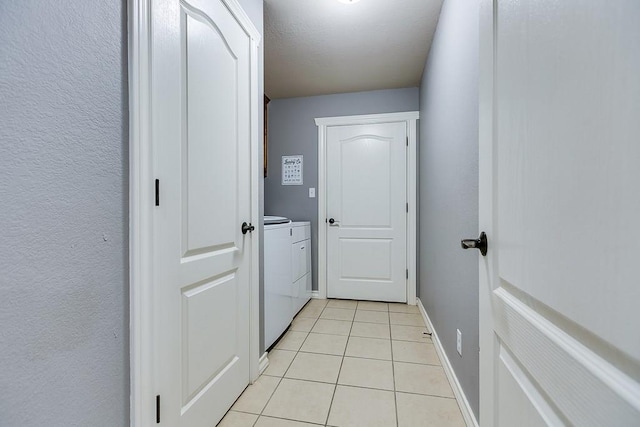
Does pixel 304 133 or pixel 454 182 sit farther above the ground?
pixel 304 133

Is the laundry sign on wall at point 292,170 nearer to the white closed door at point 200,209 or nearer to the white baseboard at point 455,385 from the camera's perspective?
the white closed door at point 200,209

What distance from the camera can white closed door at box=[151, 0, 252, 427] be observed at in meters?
1.07

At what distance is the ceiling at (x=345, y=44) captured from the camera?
2055 mm

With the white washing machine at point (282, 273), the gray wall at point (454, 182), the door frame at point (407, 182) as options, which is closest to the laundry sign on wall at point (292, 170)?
the door frame at point (407, 182)

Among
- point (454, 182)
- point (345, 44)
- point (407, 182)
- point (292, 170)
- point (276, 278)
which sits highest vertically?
point (345, 44)

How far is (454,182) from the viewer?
174 cm

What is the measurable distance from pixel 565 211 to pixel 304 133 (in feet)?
10.7

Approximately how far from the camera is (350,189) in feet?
11.2

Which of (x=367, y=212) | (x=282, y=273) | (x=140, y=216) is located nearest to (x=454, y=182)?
(x=282, y=273)

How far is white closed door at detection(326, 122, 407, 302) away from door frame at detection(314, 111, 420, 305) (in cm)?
4

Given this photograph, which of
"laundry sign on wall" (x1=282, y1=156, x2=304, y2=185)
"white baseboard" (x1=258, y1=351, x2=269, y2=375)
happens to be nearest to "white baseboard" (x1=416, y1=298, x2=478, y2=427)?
"white baseboard" (x1=258, y1=351, x2=269, y2=375)

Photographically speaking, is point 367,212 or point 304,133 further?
point 304,133

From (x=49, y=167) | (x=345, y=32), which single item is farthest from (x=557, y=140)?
(x=345, y=32)

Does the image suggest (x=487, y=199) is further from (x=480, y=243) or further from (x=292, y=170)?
(x=292, y=170)
